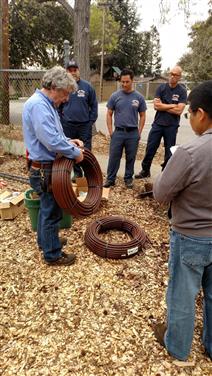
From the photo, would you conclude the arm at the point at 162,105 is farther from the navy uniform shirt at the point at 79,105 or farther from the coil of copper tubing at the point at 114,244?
the coil of copper tubing at the point at 114,244

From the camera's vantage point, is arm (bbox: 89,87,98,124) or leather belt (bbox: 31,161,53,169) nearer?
leather belt (bbox: 31,161,53,169)

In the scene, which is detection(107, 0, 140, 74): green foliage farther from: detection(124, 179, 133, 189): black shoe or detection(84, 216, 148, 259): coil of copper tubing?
detection(84, 216, 148, 259): coil of copper tubing

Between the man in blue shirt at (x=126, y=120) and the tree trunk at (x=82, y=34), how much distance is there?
11.0ft

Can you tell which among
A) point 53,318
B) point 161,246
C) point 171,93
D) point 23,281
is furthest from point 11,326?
point 171,93

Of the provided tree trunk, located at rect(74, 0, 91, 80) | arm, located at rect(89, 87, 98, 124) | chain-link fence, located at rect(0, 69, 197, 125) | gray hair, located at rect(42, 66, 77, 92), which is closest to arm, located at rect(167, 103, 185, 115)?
arm, located at rect(89, 87, 98, 124)

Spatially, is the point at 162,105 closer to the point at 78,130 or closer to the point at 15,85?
the point at 78,130

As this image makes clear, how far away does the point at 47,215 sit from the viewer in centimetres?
296

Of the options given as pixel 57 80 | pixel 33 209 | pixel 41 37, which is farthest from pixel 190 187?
pixel 41 37

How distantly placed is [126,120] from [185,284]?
3.51m

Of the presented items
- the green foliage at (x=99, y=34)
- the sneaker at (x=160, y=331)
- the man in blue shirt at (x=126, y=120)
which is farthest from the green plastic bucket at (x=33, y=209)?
the green foliage at (x=99, y=34)

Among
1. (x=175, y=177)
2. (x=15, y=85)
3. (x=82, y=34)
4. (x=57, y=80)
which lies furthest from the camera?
(x=15, y=85)

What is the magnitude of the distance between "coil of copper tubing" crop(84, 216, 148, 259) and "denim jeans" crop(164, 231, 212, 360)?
3.84ft

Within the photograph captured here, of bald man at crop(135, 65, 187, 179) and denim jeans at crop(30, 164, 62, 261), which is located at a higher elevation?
bald man at crop(135, 65, 187, 179)

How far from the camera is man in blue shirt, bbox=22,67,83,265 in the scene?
8.55 feet
